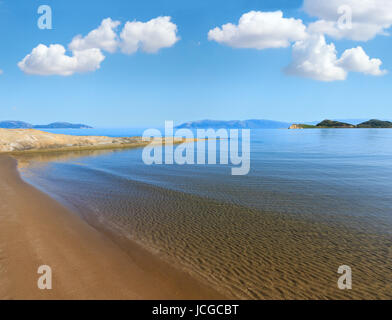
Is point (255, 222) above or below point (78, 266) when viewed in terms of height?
above

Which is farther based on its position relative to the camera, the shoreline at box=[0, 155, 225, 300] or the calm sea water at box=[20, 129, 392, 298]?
the calm sea water at box=[20, 129, 392, 298]

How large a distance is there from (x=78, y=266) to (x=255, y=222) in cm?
921

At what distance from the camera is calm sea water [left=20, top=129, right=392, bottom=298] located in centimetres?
837

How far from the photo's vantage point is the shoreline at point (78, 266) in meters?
7.20

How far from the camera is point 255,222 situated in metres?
13.1

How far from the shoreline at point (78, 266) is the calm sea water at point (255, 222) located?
37.0 inches

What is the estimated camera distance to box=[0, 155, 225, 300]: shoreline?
7.20 m

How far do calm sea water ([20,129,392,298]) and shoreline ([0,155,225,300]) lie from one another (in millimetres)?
941

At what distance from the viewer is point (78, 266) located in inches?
337

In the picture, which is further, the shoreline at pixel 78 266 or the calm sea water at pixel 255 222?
the calm sea water at pixel 255 222

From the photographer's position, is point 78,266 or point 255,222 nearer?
point 78,266

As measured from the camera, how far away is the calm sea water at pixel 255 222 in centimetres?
837

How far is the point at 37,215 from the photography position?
13570 millimetres
